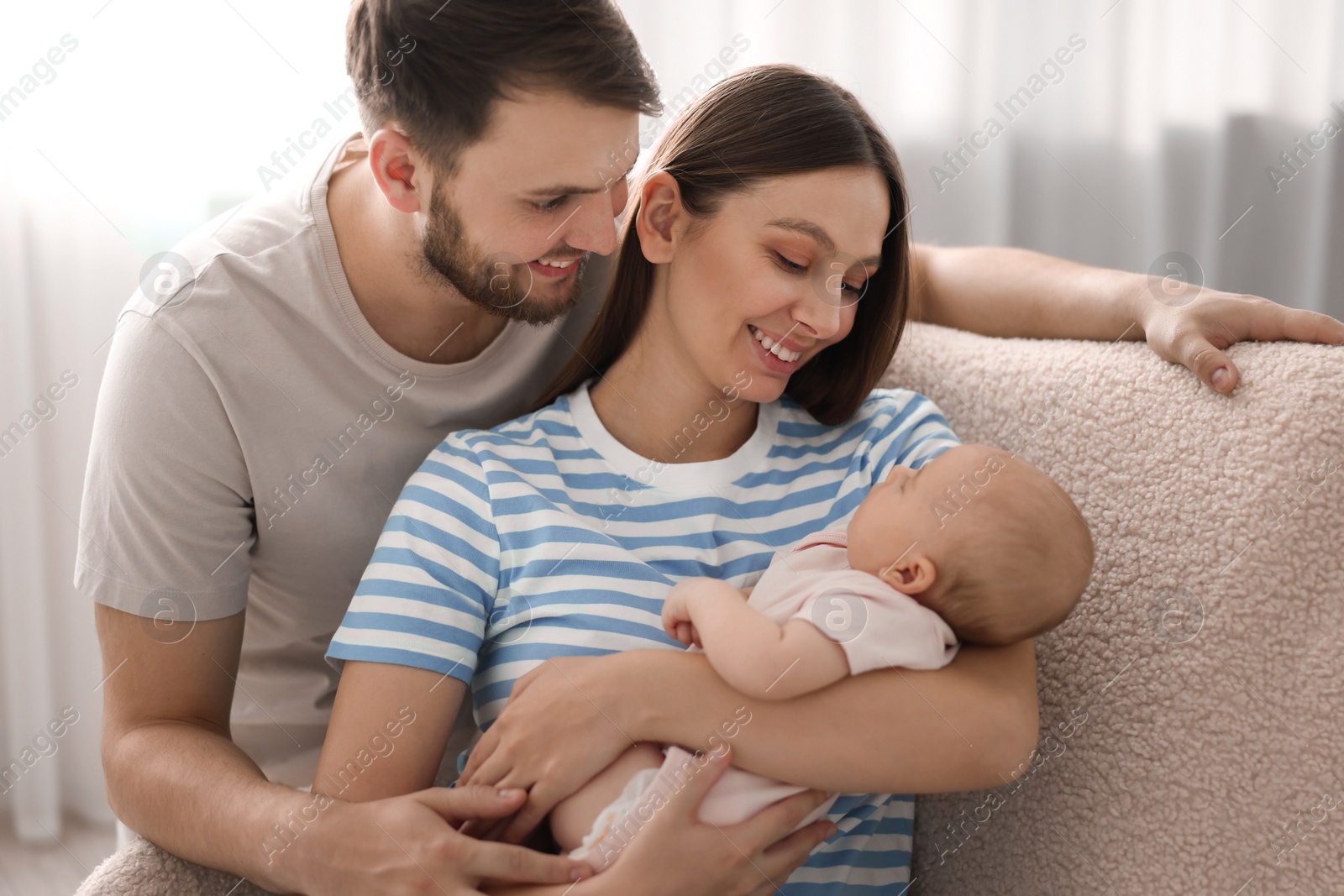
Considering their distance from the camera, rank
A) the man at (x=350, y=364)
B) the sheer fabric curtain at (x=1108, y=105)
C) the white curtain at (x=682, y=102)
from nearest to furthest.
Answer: the man at (x=350, y=364), the white curtain at (x=682, y=102), the sheer fabric curtain at (x=1108, y=105)

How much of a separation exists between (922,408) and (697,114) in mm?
451

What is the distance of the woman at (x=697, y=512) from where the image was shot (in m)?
0.98

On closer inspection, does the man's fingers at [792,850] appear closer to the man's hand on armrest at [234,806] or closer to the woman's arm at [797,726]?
the woman's arm at [797,726]

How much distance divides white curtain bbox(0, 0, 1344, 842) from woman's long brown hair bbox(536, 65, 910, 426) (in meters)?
0.80

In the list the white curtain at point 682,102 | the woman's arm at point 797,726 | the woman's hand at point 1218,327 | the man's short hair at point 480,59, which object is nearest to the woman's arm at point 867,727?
the woman's arm at point 797,726

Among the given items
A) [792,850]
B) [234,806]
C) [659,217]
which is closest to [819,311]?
[659,217]

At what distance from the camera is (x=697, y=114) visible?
3.95 feet

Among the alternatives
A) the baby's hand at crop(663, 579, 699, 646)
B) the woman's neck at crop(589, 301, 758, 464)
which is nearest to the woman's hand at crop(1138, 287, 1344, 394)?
the woman's neck at crop(589, 301, 758, 464)

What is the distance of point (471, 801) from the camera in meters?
0.98

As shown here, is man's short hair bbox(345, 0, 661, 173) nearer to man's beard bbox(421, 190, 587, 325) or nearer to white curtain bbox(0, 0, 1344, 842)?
man's beard bbox(421, 190, 587, 325)

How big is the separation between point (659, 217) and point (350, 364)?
0.43 m

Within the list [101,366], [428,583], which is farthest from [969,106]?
[101,366]

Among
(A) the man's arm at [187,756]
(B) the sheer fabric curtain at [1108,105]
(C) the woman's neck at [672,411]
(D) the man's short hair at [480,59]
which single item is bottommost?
(B) the sheer fabric curtain at [1108,105]

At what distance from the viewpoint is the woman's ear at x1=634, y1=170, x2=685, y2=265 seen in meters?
1.18
